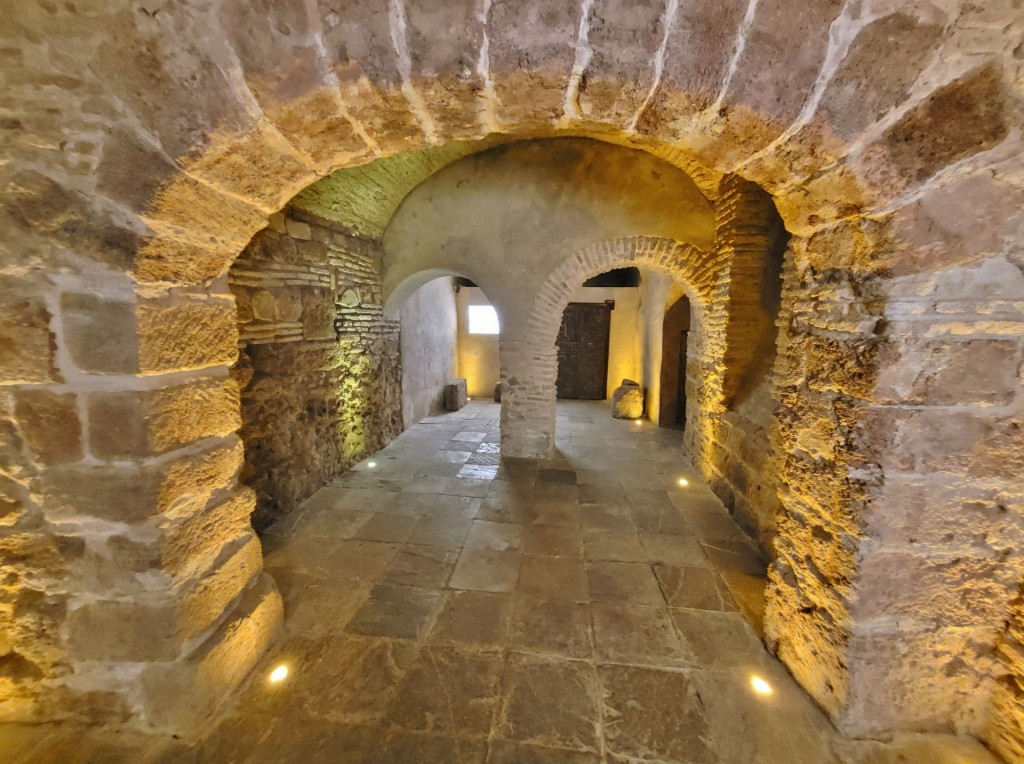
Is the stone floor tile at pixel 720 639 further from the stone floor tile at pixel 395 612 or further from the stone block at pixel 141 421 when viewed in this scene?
the stone block at pixel 141 421

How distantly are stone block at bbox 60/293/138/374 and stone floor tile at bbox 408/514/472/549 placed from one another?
2233 mm

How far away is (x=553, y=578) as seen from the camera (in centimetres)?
262

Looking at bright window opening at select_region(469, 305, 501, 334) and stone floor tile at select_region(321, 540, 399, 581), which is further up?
bright window opening at select_region(469, 305, 501, 334)

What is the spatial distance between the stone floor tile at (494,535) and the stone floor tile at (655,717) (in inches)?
48.1

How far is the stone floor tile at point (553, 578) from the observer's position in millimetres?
2471

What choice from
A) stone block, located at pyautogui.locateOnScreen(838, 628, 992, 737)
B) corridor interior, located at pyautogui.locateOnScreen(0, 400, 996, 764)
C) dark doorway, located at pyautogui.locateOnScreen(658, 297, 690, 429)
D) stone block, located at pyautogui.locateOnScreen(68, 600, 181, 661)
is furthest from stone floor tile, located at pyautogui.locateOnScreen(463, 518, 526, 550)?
dark doorway, located at pyautogui.locateOnScreen(658, 297, 690, 429)

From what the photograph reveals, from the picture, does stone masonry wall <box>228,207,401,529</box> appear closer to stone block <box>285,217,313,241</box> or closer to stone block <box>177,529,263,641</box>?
stone block <box>285,217,313,241</box>

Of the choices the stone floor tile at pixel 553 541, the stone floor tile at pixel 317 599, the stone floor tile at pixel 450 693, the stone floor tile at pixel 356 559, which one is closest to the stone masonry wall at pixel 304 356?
the stone floor tile at pixel 356 559

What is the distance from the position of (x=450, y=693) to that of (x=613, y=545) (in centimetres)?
165

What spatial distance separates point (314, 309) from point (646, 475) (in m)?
4.03

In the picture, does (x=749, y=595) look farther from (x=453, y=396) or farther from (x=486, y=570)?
(x=453, y=396)

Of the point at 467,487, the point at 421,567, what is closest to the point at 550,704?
the point at 421,567

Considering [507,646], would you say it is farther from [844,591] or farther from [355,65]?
[355,65]

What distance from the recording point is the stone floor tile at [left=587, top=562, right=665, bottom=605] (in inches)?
95.7
